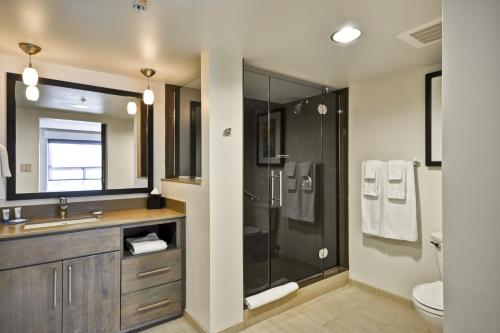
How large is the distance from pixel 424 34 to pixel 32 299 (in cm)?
316

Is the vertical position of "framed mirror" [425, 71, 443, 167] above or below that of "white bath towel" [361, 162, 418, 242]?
above

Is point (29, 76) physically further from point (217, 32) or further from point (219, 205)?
point (219, 205)

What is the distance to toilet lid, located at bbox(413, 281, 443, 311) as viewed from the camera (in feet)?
5.88

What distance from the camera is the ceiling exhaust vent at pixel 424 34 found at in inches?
67.1

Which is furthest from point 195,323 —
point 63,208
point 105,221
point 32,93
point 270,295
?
point 32,93

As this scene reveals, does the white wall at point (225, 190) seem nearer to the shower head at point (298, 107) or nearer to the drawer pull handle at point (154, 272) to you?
the drawer pull handle at point (154, 272)

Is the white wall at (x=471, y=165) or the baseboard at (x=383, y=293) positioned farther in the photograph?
the baseboard at (x=383, y=293)

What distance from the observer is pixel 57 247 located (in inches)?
75.6

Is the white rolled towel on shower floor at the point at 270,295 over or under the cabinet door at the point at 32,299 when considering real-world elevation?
under

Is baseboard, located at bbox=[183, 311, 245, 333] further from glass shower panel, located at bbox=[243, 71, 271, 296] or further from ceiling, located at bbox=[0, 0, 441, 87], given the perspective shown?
ceiling, located at bbox=[0, 0, 441, 87]

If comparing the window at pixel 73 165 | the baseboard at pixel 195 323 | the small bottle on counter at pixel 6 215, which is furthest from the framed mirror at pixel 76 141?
the baseboard at pixel 195 323

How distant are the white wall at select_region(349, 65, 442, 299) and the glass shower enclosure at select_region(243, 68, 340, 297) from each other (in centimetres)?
22

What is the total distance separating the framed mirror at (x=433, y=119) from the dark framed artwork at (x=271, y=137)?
50.6 inches

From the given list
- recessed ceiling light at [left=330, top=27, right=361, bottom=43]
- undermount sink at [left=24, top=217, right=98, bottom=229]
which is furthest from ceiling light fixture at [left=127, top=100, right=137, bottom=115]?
recessed ceiling light at [left=330, top=27, right=361, bottom=43]
